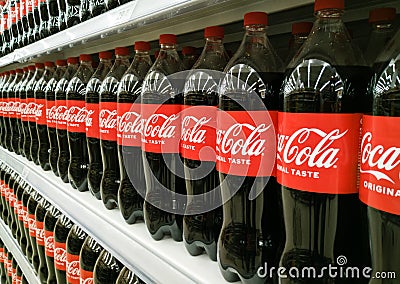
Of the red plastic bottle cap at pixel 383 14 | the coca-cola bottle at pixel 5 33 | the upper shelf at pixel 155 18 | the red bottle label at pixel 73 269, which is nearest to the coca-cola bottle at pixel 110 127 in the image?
the upper shelf at pixel 155 18

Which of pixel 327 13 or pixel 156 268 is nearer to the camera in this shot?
pixel 327 13

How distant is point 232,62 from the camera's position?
832 mm

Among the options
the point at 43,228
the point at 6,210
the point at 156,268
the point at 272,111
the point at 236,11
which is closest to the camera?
the point at 272,111

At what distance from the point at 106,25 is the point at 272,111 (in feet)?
1.96

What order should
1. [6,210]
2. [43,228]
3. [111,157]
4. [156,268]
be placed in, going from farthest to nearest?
[6,210] < [43,228] < [111,157] < [156,268]

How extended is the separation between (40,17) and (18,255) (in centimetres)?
153

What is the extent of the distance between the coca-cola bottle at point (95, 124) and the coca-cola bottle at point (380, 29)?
0.96 metres

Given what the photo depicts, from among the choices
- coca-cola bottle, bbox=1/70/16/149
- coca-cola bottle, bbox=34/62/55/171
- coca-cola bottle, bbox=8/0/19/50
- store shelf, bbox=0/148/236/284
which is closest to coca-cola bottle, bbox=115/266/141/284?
store shelf, bbox=0/148/236/284

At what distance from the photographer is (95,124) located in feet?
4.74

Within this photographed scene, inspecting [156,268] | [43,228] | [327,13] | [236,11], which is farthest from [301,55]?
[43,228]

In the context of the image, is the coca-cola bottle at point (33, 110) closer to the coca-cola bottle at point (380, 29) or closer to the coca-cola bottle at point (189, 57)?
the coca-cola bottle at point (189, 57)

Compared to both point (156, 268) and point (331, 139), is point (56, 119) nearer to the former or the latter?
point (156, 268)

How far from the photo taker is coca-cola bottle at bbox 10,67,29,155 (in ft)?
8.11

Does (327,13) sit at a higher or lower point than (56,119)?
higher
